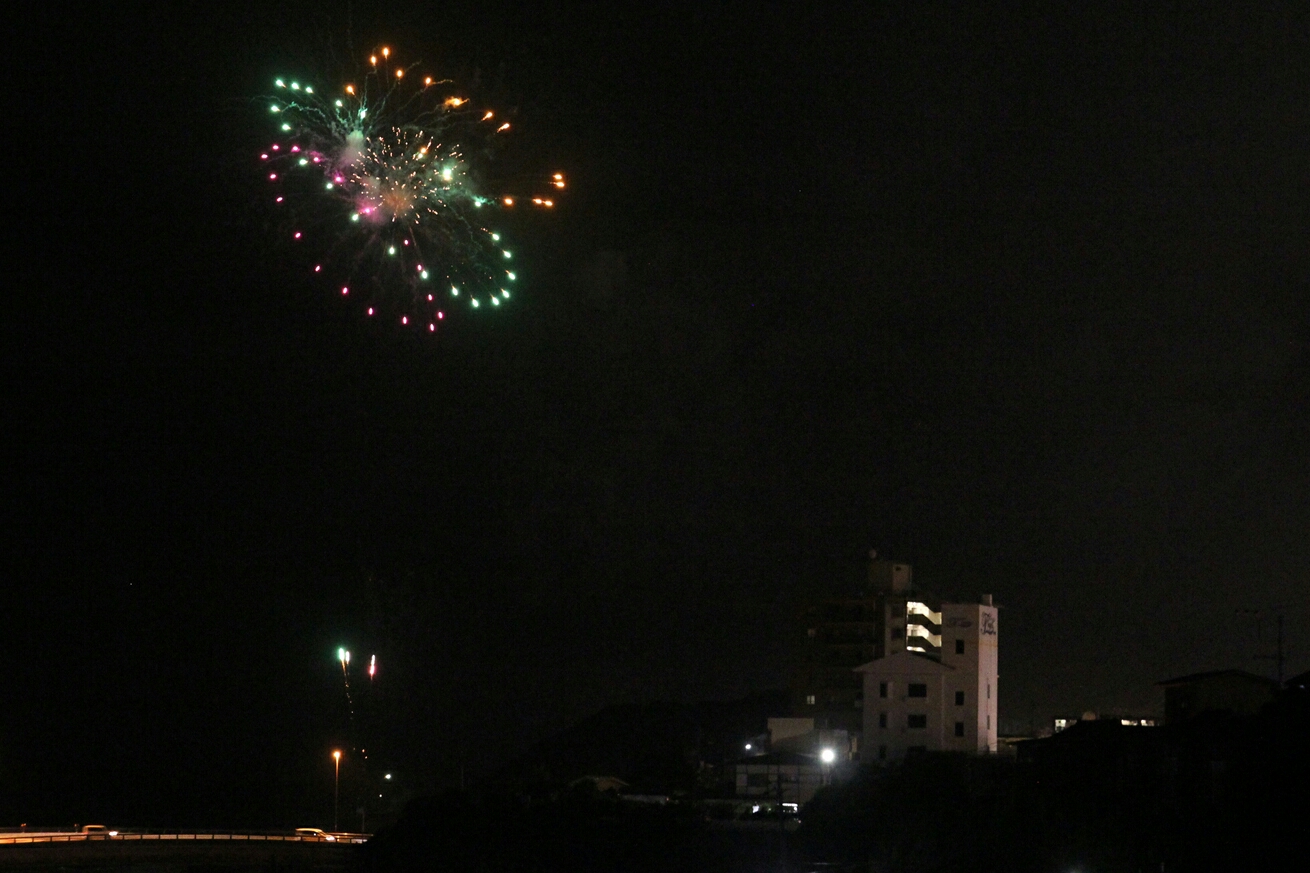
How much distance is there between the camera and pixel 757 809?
40.1 meters

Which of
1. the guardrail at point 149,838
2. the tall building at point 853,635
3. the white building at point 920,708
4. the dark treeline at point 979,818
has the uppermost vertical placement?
the tall building at point 853,635

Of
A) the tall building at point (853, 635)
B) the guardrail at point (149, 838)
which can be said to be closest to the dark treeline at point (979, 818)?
the guardrail at point (149, 838)

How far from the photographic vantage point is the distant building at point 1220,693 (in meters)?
33.0

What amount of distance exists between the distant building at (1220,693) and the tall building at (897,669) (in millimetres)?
12431

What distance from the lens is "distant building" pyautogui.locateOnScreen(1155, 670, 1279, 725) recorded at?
33.0 metres

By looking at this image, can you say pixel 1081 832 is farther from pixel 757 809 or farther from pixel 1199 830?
pixel 757 809

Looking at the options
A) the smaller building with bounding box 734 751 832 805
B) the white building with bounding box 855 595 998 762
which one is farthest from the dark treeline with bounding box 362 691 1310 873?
the white building with bounding box 855 595 998 762

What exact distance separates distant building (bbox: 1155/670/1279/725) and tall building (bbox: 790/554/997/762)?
40.8 feet

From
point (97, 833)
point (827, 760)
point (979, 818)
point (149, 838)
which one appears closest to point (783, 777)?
point (827, 760)

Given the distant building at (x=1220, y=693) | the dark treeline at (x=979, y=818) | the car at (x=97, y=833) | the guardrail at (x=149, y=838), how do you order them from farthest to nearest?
the car at (x=97, y=833), the guardrail at (x=149, y=838), the distant building at (x=1220, y=693), the dark treeline at (x=979, y=818)

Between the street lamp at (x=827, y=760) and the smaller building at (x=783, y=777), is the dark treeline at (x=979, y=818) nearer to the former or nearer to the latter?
the street lamp at (x=827, y=760)

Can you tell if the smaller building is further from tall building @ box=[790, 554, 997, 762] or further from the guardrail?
the guardrail

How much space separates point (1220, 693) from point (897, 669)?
1415cm

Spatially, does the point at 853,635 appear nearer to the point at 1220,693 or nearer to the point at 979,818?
the point at 1220,693
